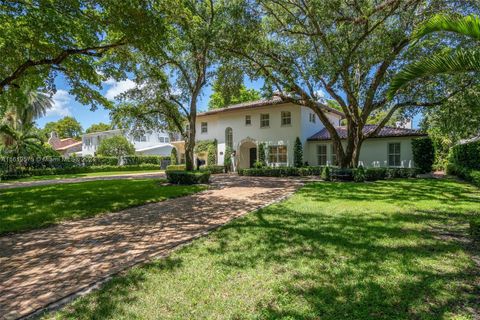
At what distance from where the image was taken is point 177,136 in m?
39.5

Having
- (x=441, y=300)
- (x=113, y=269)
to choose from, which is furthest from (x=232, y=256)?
(x=441, y=300)

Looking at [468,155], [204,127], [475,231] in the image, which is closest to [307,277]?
[475,231]

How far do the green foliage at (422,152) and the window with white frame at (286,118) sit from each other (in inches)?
387

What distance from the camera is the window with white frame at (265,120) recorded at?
88.1 feet

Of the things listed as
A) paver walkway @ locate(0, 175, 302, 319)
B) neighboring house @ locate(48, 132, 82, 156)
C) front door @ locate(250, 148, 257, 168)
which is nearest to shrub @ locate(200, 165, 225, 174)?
front door @ locate(250, 148, 257, 168)

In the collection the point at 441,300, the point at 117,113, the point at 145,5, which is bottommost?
the point at 441,300

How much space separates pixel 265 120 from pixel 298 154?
15.5ft

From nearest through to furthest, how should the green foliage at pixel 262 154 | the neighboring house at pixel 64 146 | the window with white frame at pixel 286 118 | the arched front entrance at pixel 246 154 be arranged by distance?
the window with white frame at pixel 286 118 < the green foliage at pixel 262 154 < the arched front entrance at pixel 246 154 < the neighboring house at pixel 64 146

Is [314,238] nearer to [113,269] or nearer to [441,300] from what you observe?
[441,300]

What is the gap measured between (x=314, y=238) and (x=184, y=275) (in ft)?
9.68

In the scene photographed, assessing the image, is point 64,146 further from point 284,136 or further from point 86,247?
point 86,247

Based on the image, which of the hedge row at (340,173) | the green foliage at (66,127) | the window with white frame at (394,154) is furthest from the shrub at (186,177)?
the green foliage at (66,127)

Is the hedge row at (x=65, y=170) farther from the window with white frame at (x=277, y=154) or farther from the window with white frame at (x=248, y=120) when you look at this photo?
the window with white frame at (x=277, y=154)

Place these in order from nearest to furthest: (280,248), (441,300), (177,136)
Result: (441,300) < (280,248) < (177,136)
